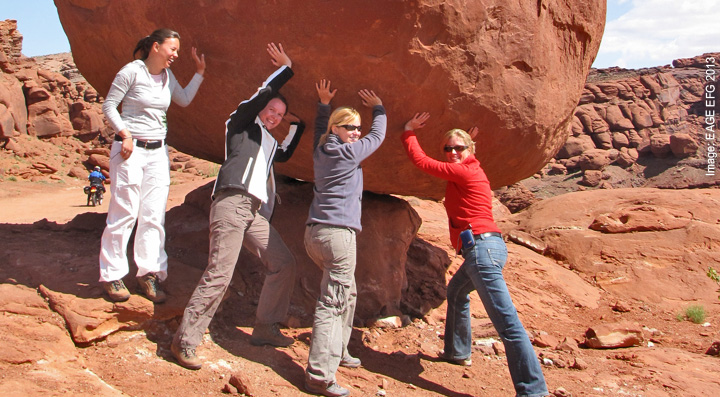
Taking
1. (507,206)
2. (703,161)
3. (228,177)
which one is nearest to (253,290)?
Answer: (228,177)

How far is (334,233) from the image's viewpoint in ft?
9.66

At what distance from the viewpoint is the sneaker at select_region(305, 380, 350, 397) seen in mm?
2830

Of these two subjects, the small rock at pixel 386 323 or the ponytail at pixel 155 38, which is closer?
the ponytail at pixel 155 38

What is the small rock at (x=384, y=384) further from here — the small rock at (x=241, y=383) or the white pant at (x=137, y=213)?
the white pant at (x=137, y=213)

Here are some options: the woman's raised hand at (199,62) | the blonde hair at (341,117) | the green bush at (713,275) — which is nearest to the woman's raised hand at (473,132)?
the blonde hair at (341,117)

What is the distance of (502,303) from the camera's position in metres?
3.04

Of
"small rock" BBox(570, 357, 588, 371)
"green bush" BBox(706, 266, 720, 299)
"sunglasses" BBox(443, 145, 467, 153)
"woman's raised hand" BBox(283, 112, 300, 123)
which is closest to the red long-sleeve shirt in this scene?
"sunglasses" BBox(443, 145, 467, 153)

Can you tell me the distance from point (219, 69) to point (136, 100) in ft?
1.91

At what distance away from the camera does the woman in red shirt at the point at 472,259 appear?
3025mm

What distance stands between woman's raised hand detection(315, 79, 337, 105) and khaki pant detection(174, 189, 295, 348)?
701 millimetres

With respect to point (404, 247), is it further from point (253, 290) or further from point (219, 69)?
point (219, 69)

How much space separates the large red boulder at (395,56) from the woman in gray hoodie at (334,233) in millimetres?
357

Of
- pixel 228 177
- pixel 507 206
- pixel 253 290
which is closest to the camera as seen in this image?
pixel 228 177

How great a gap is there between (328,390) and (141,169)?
59.1 inches
